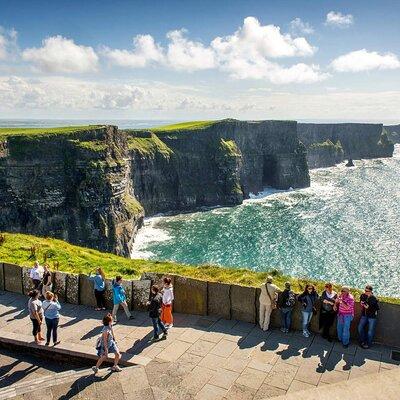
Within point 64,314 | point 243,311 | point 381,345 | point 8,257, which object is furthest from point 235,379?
point 8,257

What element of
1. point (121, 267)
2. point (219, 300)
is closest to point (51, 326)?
point (219, 300)

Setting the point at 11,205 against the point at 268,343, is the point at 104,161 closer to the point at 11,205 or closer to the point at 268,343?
the point at 11,205

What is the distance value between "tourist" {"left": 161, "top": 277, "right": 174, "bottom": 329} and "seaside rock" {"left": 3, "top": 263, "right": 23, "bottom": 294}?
28.8ft

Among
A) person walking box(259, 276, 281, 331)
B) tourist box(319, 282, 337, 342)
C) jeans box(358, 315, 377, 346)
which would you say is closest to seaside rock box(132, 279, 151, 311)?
person walking box(259, 276, 281, 331)

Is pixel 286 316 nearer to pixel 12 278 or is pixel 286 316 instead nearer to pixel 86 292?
pixel 86 292

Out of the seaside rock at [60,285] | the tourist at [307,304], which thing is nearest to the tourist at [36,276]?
the seaside rock at [60,285]

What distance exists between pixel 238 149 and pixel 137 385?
131 meters

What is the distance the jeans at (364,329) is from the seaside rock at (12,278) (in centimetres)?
1634

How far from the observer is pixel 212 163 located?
431ft

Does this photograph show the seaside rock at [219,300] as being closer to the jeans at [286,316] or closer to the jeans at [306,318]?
the jeans at [286,316]

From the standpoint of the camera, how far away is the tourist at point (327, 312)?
16.3 metres

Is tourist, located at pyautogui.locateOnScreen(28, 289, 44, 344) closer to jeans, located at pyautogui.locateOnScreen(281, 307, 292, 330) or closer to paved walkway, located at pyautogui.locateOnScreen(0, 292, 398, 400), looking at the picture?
paved walkway, located at pyautogui.locateOnScreen(0, 292, 398, 400)

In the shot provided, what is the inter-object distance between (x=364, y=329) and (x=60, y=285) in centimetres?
1394

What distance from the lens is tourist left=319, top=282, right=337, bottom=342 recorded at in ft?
53.5
